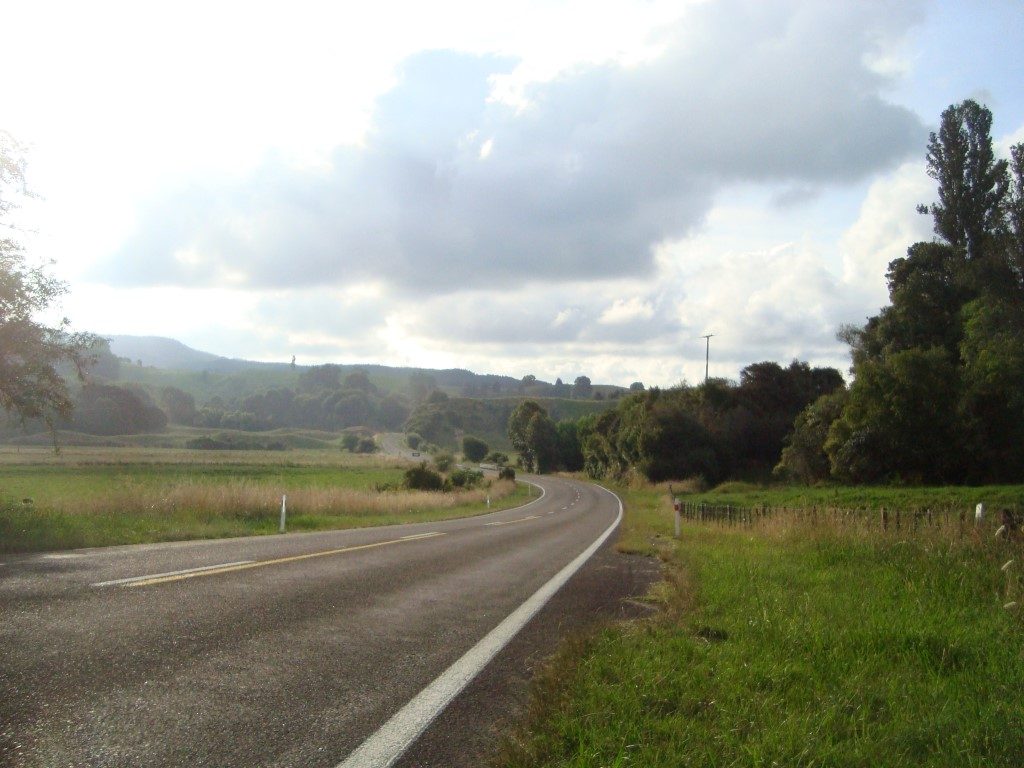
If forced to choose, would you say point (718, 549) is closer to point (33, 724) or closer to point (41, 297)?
point (33, 724)

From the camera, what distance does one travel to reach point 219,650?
5680 mm

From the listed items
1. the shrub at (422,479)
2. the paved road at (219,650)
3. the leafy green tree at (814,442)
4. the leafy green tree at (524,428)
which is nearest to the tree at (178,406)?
the shrub at (422,479)

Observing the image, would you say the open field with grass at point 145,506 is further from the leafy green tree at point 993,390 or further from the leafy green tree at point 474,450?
the leafy green tree at point 474,450

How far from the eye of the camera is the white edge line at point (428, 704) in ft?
13.1

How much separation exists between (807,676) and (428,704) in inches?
103

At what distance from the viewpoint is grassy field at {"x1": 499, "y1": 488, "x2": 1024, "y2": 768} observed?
164 inches

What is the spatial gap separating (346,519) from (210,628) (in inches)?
736

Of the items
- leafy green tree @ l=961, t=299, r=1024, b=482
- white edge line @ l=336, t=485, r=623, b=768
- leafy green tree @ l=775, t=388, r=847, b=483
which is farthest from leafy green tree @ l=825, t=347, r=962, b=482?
white edge line @ l=336, t=485, r=623, b=768

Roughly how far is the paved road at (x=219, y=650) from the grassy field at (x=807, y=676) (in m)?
1.03

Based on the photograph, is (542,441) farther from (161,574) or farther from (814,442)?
(161,574)

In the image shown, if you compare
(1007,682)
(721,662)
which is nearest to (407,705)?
(721,662)

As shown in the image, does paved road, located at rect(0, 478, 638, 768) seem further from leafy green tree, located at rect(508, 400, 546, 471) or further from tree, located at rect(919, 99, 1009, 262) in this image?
leafy green tree, located at rect(508, 400, 546, 471)

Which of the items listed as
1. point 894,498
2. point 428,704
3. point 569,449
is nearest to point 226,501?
point 428,704

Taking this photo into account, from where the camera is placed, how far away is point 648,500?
5131 cm
